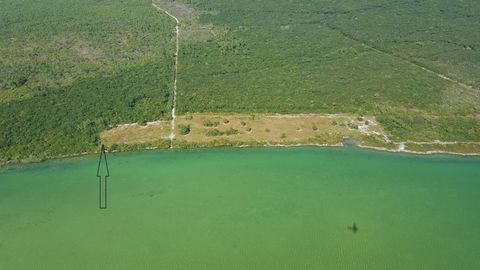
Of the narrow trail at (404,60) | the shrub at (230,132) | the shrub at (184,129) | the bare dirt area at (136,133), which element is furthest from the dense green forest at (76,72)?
the narrow trail at (404,60)

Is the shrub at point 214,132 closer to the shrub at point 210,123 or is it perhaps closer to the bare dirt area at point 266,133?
the bare dirt area at point 266,133

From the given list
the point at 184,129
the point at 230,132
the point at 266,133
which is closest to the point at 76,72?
the point at 184,129

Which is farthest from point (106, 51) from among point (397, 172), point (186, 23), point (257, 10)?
point (397, 172)

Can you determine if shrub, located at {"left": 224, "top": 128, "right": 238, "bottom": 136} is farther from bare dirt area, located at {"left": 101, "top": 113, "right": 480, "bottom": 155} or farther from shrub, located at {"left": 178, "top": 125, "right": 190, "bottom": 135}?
shrub, located at {"left": 178, "top": 125, "right": 190, "bottom": 135}

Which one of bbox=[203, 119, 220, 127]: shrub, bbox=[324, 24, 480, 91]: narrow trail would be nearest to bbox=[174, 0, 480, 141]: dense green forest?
bbox=[324, 24, 480, 91]: narrow trail

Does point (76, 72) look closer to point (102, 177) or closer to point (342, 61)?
point (102, 177)

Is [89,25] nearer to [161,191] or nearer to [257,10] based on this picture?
[257,10]

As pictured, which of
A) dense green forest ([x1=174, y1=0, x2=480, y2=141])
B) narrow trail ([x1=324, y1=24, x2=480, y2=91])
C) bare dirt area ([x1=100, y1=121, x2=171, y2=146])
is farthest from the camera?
narrow trail ([x1=324, y1=24, x2=480, y2=91])
